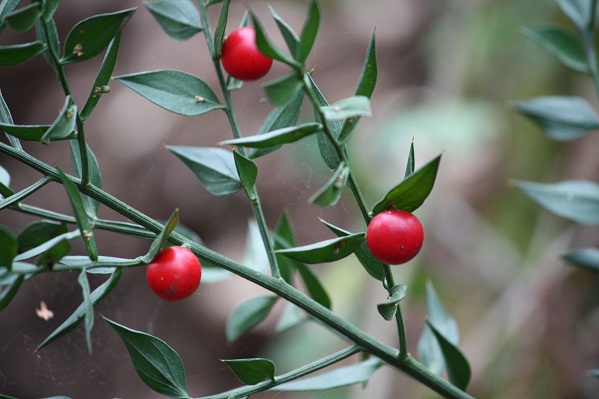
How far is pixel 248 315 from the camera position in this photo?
839mm

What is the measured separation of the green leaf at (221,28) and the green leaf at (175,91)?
0.14ft

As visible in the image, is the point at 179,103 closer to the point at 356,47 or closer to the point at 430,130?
the point at 430,130

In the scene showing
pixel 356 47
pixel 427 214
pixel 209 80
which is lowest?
pixel 427 214

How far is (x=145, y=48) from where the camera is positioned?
271 centimetres

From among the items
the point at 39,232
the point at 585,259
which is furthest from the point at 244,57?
the point at 585,259

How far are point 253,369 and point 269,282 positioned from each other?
8 centimetres

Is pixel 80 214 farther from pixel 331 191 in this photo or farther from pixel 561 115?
pixel 561 115

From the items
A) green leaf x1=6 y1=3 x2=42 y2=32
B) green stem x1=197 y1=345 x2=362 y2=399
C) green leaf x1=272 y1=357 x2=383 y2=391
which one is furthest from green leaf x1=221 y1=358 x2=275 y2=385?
green leaf x1=6 y1=3 x2=42 y2=32

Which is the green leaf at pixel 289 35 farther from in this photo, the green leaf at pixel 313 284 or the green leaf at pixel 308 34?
the green leaf at pixel 313 284

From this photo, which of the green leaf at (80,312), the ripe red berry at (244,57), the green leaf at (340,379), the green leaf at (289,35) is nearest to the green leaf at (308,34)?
the green leaf at (289,35)

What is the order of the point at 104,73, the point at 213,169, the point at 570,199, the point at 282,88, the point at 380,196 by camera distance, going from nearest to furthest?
the point at 282,88 < the point at 104,73 < the point at 213,169 < the point at 570,199 < the point at 380,196

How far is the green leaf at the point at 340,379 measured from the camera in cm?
70

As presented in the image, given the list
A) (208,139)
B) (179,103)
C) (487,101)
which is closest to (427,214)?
(487,101)

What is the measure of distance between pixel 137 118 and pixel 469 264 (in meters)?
1.45
